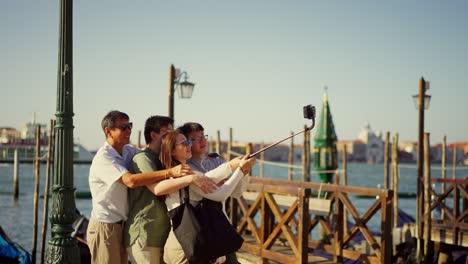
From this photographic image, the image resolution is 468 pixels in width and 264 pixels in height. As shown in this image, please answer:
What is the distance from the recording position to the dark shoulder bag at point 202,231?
2965 mm

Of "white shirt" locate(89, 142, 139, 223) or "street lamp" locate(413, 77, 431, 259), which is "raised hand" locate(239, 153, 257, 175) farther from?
"street lamp" locate(413, 77, 431, 259)

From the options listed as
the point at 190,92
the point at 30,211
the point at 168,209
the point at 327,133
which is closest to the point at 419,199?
the point at 190,92

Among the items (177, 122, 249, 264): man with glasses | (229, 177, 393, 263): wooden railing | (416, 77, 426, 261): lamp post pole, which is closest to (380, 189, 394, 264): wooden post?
(229, 177, 393, 263): wooden railing

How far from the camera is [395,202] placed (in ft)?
43.2

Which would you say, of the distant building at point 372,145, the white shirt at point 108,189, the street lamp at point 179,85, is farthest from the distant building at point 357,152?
the white shirt at point 108,189

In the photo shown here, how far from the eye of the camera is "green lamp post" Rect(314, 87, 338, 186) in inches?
672

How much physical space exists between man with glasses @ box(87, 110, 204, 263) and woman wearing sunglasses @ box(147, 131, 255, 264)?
0.65ft

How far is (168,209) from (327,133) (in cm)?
1472

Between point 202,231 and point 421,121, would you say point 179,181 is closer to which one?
point 202,231

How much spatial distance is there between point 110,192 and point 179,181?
0.46 metres

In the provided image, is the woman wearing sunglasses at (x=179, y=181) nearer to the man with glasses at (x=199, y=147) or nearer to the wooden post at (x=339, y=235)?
the man with glasses at (x=199, y=147)

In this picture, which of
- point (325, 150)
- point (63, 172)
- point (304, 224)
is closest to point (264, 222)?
point (304, 224)

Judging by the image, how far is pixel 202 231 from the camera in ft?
9.80

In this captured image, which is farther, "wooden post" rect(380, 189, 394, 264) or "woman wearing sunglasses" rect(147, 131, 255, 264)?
"wooden post" rect(380, 189, 394, 264)
